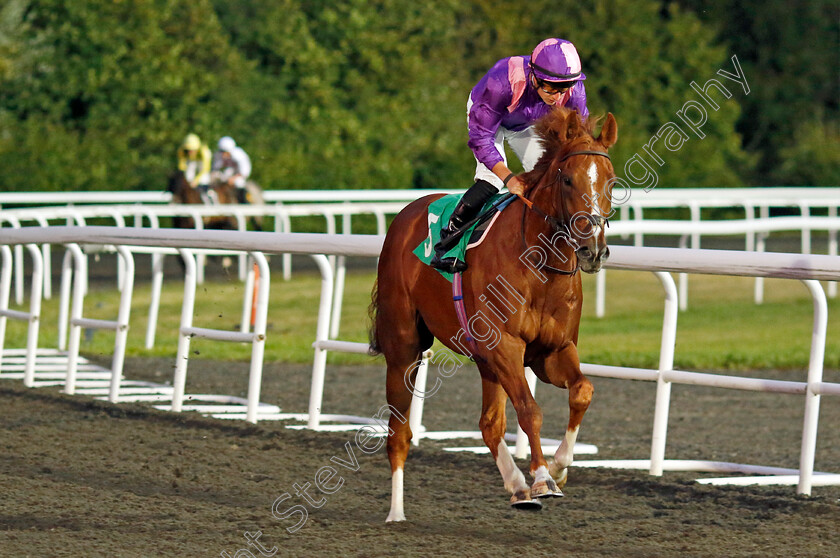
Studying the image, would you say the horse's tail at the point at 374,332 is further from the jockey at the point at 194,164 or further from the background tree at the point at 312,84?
the background tree at the point at 312,84

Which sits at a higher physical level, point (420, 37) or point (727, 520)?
point (420, 37)

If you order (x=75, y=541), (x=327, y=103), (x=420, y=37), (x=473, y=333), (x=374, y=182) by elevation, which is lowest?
(x=75, y=541)

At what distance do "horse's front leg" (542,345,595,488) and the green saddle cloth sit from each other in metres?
0.51

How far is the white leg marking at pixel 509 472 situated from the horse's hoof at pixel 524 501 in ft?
0.07

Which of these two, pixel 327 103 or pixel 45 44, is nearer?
pixel 45 44

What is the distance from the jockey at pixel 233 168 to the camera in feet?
54.8

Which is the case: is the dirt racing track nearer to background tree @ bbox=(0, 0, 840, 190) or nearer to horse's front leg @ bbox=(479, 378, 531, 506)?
horse's front leg @ bbox=(479, 378, 531, 506)

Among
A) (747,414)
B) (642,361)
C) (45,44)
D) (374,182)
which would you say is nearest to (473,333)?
(747,414)

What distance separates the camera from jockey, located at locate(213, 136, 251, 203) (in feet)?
54.8


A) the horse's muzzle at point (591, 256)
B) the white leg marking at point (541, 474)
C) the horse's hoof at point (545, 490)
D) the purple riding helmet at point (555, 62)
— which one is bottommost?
the horse's hoof at point (545, 490)

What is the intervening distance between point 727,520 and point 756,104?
3907cm

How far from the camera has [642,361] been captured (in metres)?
10.1

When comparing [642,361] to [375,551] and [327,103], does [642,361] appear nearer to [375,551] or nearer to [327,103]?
[375,551]

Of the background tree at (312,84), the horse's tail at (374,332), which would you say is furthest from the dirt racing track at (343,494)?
the background tree at (312,84)
